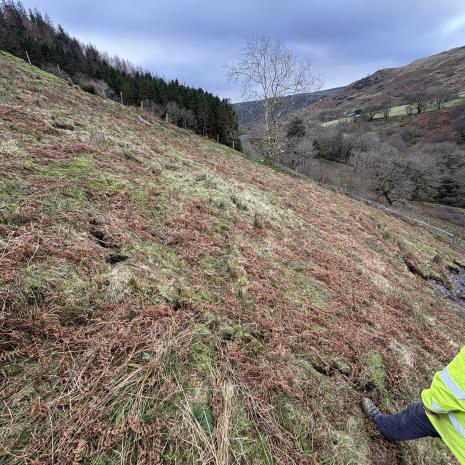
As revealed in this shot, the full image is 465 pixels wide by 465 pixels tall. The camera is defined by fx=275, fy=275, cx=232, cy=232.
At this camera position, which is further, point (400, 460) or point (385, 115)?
point (385, 115)

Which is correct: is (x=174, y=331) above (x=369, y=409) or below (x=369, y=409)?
above

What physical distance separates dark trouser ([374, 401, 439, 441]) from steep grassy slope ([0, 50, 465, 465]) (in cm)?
13

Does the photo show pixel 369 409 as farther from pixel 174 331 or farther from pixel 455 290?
pixel 455 290

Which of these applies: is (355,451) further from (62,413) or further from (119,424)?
(62,413)

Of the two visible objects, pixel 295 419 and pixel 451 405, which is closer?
pixel 451 405

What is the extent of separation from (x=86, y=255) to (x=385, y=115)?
101 m

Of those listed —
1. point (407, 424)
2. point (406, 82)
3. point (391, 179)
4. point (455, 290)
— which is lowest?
point (391, 179)

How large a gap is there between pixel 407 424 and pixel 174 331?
238 centimetres

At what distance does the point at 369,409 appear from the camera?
294 cm

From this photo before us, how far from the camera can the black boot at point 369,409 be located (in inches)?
114

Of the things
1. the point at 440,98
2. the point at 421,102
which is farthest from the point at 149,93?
the point at 440,98

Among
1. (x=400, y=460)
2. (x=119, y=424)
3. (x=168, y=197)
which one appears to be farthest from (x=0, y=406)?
(x=168, y=197)

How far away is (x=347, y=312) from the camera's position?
4.42 metres

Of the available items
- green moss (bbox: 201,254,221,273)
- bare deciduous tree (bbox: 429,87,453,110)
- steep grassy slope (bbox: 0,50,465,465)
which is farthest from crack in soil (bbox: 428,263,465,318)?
bare deciduous tree (bbox: 429,87,453,110)
